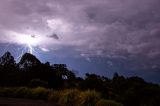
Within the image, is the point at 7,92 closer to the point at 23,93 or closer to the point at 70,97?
the point at 23,93

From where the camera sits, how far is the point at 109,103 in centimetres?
1948

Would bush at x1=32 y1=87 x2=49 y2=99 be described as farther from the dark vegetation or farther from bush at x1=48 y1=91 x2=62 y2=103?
bush at x1=48 y1=91 x2=62 y2=103

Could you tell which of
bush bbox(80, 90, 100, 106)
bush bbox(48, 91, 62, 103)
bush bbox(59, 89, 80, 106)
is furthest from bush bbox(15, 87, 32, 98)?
bush bbox(80, 90, 100, 106)

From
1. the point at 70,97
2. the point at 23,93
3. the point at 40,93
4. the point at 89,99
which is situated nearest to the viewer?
the point at 89,99

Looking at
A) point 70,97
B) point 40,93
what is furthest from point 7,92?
point 70,97

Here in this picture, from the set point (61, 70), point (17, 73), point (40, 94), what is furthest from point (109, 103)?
point (61, 70)

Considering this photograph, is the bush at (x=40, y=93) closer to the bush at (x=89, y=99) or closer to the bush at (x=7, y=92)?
the bush at (x=7, y=92)

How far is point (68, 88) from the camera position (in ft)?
114

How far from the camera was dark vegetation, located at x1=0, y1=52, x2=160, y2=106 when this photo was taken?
73.9 feet

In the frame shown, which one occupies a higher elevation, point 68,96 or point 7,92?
point 7,92

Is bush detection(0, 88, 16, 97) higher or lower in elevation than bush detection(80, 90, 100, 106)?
higher

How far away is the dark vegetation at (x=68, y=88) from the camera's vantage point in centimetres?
2254

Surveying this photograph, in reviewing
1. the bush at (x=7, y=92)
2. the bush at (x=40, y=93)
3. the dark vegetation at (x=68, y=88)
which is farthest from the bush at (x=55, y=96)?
the bush at (x=7, y=92)

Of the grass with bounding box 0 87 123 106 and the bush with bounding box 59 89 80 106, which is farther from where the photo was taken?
the bush with bounding box 59 89 80 106
